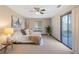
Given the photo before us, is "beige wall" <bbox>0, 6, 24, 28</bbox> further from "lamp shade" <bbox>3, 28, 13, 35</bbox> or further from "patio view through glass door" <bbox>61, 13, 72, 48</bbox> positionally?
"patio view through glass door" <bbox>61, 13, 72, 48</bbox>

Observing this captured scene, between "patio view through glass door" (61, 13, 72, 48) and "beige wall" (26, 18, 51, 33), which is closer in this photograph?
"beige wall" (26, 18, 51, 33)

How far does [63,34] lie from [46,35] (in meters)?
1.20

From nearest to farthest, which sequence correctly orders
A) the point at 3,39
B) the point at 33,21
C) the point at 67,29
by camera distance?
the point at 3,39 → the point at 33,21 → the point at 67,29

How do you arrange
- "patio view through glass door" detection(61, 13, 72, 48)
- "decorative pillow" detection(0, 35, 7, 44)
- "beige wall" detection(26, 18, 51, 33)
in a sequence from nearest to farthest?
1. "decorative pillow" detection(0, 35, 7, 44)
2. "beige wall" detection(26, 18, 51, 33)
3. "patio view through glass door" detection(61, 13, 72, 48)

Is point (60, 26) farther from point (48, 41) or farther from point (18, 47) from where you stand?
point (18, 47)

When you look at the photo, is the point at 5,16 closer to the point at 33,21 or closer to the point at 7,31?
the point at 7,31

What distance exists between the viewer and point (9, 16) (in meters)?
2.56

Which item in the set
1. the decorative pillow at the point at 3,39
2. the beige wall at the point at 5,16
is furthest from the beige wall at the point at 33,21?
the decorative pillow at the point at 3,39

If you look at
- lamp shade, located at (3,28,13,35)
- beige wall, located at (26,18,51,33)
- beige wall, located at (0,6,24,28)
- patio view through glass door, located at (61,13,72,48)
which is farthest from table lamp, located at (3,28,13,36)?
patio view through glass door, located at (61,13,72,48)

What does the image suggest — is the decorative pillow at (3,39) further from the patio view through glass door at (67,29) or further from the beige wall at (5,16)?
the patio view through glass door at (67,29)

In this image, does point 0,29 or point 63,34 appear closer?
point 0,29

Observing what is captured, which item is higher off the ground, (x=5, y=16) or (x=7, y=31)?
(x=5, y=16)

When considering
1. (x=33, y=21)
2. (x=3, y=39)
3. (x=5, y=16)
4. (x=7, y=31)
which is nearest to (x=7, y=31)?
(x=7, y=31)
